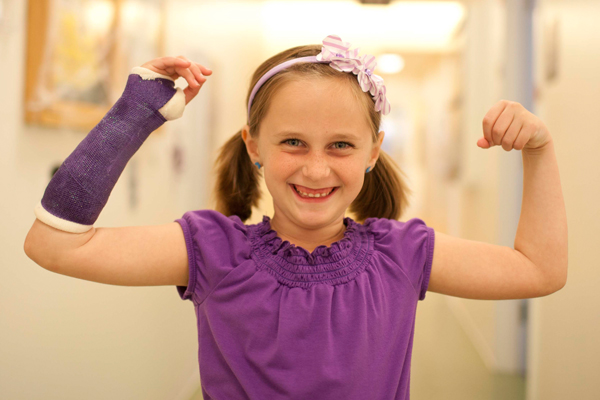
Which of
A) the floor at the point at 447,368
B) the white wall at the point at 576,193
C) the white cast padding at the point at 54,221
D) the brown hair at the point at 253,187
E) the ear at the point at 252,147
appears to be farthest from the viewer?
the floor at the point at 447,368

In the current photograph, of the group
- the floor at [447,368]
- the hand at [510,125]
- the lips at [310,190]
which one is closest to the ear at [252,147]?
the lips at [310,190]

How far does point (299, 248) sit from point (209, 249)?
0.46ft

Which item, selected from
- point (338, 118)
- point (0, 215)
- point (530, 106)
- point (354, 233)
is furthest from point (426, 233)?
point (530, 106)

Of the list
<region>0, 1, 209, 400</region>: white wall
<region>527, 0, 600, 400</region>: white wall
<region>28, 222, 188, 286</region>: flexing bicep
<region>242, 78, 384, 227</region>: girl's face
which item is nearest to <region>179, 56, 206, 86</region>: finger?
<region>242, 78, 384, 227</region>: girl's face

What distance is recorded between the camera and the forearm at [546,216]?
76 centimetres

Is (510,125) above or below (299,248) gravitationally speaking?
above

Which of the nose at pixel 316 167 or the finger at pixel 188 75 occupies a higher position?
the finger at pixel 188 75

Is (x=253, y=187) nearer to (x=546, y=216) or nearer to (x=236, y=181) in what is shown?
(x=236, y=181)

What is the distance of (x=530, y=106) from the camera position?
2.13m

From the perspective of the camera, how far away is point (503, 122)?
2.32 ft

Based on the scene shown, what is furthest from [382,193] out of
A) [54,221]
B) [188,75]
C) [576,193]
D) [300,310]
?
[576,193]

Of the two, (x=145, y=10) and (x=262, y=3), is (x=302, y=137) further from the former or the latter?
(x=262, y=3)

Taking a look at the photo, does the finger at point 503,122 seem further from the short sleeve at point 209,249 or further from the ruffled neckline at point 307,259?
the short sleeve at point 209,249

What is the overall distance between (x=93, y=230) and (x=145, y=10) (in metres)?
1.02
